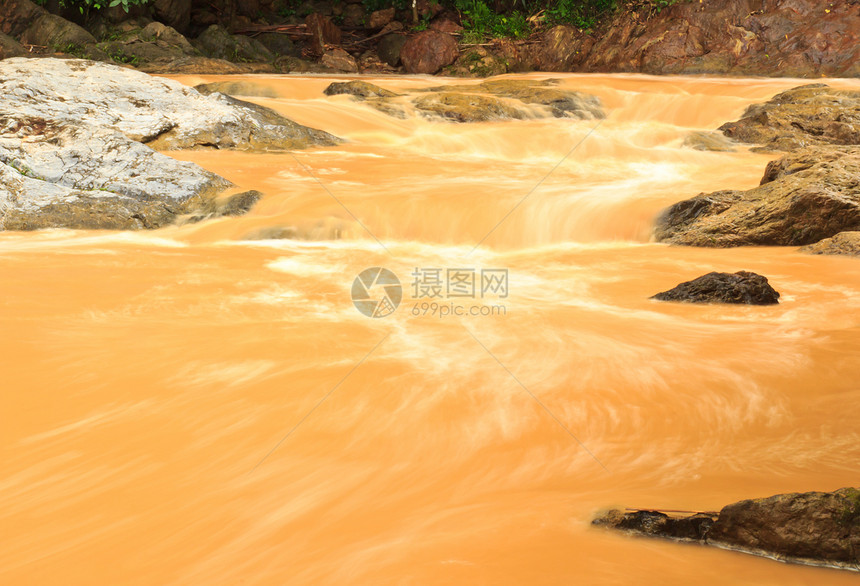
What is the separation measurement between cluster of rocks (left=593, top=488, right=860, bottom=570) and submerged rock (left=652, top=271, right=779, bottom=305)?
259 centimetres

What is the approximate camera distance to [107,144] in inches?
280

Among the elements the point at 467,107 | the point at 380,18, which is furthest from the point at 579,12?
the point at 467,107

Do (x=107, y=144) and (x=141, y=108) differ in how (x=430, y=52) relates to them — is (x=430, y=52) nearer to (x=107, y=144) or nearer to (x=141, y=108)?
(x=141, y=108)

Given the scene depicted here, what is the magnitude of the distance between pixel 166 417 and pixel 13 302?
74.0 inches

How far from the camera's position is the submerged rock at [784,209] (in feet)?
18.9

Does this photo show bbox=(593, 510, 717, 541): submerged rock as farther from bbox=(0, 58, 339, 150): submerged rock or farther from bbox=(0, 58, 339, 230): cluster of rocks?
bbox=(0, 58, 339, 150): submerged rock

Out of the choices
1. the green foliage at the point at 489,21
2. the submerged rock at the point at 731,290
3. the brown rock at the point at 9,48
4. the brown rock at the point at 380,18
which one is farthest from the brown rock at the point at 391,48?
the submerged rock at the point at 731,290

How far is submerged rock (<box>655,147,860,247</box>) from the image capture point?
5746mm

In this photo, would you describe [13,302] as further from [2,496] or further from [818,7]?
[818,7]

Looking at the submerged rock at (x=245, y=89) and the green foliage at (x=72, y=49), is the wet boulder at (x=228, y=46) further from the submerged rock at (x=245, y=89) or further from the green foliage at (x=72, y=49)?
the submerged rock at (x=245, y=89)

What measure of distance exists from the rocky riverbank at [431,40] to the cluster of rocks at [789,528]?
47.3 ft

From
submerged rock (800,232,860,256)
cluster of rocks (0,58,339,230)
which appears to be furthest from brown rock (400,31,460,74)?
submerged rock (800,232,860,256)

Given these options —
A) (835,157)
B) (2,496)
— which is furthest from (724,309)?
(2,496)

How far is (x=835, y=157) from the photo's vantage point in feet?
20.6
